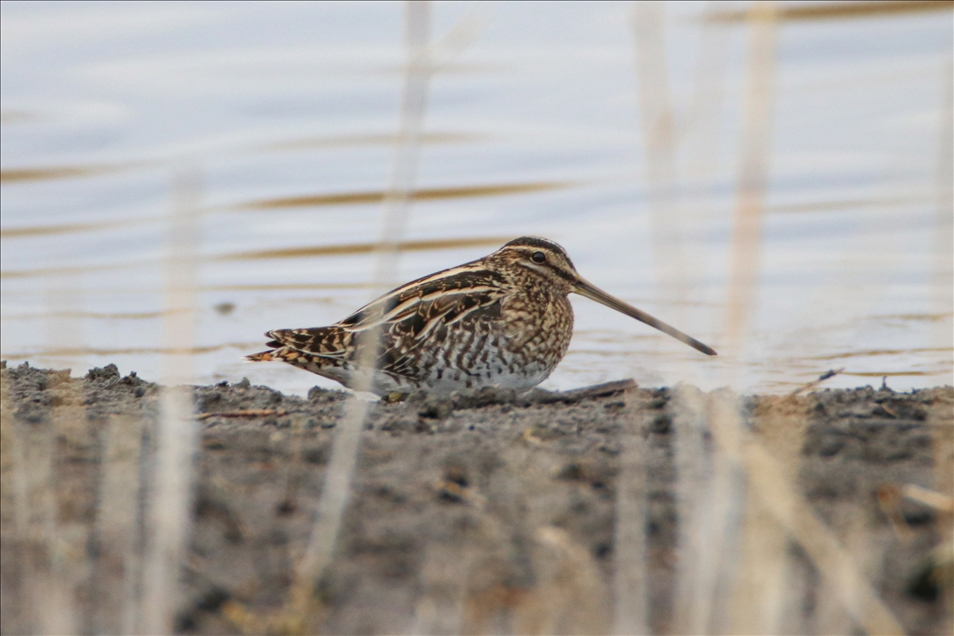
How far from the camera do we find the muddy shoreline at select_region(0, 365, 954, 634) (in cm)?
291

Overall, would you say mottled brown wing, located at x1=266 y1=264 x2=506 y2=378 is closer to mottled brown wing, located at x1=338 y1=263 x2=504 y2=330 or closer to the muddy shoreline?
mottled brown wing, located at x1=338 y1=263 x2=504 y2=330

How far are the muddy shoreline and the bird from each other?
1304mm

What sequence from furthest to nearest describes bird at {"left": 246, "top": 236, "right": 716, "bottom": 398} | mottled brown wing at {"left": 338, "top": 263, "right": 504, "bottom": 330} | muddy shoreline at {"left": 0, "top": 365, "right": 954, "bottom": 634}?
1. mottled brown wing at {"left": 338, "top": 263, "right": 504, "bottom": 330}
2. bird at {"left": 246, "top": 236, "right": 716, "bottom": 398}
3. muddy shoreline at {"left": 0, "top": 365, "right": 954, "bottom": 634}

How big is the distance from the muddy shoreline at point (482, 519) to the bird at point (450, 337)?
4.28 feet

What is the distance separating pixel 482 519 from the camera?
3.38m

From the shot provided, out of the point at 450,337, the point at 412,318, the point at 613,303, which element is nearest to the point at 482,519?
the point at 450,337

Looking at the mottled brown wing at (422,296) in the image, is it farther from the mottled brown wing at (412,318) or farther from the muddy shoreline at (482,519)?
the muddy shoreline at (482,519)

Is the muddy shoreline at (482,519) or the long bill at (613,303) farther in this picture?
the long bill at (613,303)

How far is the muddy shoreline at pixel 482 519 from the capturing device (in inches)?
114

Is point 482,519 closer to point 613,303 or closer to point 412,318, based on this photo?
point 412,318

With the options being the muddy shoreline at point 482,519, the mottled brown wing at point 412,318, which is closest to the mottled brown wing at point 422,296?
the mottled brown wing at point 412,318

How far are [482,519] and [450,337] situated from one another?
265cm

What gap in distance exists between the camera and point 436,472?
3754mm

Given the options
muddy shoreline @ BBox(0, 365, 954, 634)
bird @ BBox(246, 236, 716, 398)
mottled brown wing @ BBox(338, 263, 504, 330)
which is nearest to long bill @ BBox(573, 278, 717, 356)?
bird @ BBox(246, 236, 716, 398)
